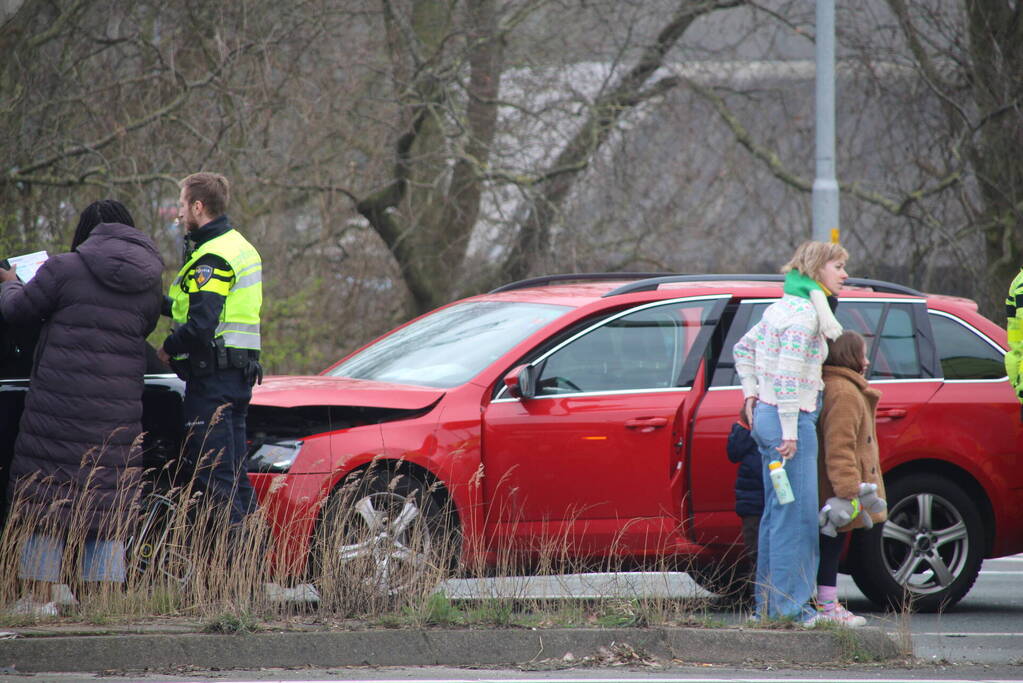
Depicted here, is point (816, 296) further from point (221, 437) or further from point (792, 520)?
point (221, 437)

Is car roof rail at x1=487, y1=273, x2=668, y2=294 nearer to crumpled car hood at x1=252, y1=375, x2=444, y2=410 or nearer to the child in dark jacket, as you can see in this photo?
crumpled car hood at x1=252, y1=375, x2=444, y2=410

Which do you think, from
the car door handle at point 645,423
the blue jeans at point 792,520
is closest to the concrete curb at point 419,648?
the blue jeans at point 792,520

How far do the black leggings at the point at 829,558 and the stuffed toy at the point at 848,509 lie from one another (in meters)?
0.18

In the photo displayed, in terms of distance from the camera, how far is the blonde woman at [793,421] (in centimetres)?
666

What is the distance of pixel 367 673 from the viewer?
5.61 m

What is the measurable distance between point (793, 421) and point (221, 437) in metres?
2.64

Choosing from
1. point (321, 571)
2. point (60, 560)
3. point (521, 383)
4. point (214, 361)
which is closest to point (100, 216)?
point (214, 361)

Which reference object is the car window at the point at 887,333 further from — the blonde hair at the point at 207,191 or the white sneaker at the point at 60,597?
the white sneaker at the point at 60,597

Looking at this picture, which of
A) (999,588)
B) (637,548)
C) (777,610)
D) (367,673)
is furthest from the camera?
(999,588)

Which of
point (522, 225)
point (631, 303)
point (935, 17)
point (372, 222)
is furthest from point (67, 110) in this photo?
point (935, 17)

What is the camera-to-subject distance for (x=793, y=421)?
664 centimetres

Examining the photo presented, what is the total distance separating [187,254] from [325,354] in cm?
882

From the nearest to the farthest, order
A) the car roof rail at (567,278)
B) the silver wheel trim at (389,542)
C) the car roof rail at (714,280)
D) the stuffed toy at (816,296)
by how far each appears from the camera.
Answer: the silver wheel trim at (389,542) < the stuffed toy at (816,296) < the car roof rail at (714,280) < the car roof rail at (567,278)

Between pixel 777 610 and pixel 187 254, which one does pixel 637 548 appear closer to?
pixel 777 610
